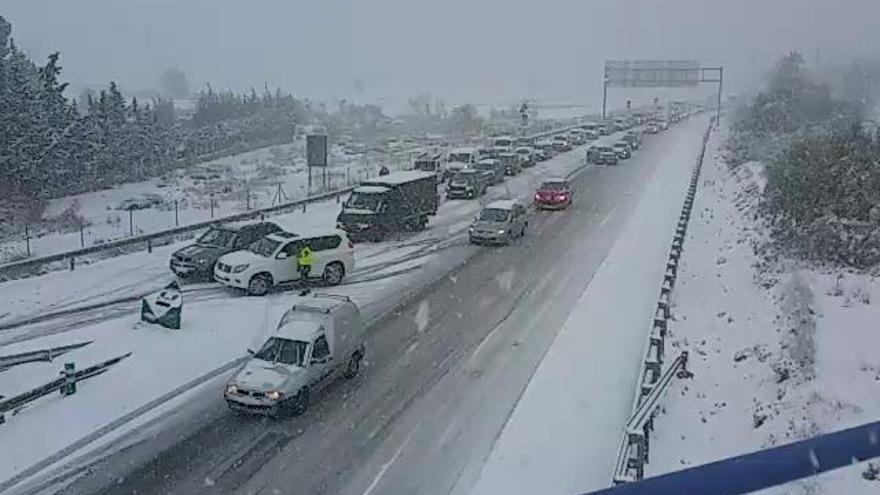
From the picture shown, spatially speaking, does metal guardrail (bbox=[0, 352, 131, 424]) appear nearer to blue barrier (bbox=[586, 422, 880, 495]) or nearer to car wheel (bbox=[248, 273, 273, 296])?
car wheel (bbox=[248, 273, 273, 296])

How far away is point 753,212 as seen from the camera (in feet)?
113

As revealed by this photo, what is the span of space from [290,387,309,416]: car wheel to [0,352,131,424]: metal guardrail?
4.50 metres

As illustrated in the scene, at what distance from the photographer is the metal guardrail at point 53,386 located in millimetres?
15305

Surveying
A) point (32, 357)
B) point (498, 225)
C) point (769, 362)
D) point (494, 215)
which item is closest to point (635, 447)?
point (769, 362)

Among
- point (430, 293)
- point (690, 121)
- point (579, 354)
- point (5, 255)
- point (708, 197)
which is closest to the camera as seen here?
point (579, 354)

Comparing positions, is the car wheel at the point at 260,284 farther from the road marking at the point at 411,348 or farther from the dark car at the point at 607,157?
the dark car at the point at 607,157

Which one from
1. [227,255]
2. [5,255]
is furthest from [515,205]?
[5,255]

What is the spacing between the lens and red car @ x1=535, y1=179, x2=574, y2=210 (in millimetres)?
42406

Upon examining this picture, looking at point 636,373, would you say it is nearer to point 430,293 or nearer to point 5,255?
point 430,293

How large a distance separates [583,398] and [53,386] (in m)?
9.80

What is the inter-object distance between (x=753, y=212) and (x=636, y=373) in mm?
19208

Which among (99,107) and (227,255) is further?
(99,107)

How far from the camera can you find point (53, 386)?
16.3 meters

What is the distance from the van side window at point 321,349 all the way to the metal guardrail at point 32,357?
21.8 ft
